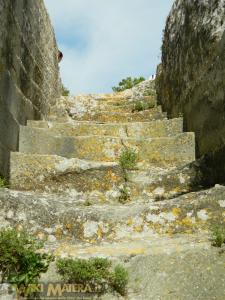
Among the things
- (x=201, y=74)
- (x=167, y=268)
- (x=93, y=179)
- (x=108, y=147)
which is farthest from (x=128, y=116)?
(x=167, y=268)

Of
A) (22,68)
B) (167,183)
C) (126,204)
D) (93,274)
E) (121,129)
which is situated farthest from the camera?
(121,129)

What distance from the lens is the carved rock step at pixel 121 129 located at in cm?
625

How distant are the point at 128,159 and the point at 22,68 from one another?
202 centimetres

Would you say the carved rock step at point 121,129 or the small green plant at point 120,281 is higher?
the carved rock step at point 121,129

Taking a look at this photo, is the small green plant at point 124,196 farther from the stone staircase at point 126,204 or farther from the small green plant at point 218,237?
the small green plant at point 218,237

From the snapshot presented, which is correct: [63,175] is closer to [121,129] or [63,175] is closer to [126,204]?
[126,204]

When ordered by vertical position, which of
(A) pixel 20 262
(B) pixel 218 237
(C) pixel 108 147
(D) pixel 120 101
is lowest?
(A) pixel 20 262

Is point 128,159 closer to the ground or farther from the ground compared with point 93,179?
farther from the ground

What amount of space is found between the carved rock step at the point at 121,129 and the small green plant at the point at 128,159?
842 mm

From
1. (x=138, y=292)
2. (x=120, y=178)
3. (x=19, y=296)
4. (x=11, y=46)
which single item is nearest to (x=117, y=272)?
(x=138, y=292)

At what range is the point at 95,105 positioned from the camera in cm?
877

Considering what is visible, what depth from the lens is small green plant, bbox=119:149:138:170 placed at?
508cm

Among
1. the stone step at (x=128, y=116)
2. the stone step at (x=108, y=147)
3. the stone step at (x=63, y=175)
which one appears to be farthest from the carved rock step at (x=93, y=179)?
the stone step at (x=128, y=116)

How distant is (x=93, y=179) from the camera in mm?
4820
